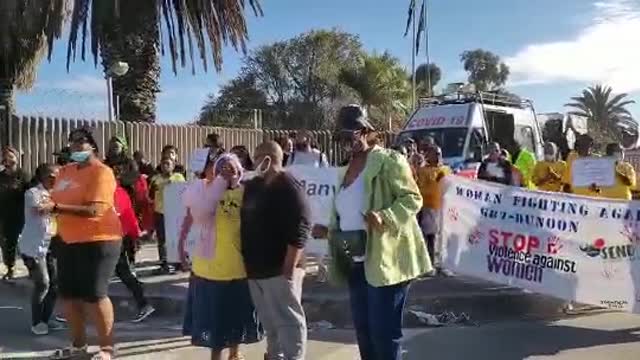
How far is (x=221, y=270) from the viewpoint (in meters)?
5.89

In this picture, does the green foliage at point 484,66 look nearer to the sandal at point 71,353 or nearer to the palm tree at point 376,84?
the palm tree at point 376,84

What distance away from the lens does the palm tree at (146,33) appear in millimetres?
16125

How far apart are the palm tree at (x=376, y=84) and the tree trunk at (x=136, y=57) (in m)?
21.9

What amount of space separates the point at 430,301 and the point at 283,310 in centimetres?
322

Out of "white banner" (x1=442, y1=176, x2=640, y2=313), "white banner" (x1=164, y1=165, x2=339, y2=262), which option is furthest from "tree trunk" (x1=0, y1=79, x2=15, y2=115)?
"white banner" (x1=442, y1=176, x2=640, y2=313)

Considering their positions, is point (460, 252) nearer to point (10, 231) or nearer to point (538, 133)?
point (10, 231)

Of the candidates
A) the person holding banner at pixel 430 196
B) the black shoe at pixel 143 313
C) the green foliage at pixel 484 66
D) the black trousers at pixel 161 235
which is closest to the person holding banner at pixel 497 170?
the person holding banner at pixel 430 196

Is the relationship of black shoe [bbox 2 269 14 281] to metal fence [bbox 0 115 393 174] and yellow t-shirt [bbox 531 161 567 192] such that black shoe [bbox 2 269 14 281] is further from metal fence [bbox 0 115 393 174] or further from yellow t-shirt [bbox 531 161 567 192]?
yellow t-shirt [bbox 531 161 567 192]

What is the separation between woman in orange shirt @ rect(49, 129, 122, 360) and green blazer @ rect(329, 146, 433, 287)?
7.38 feet

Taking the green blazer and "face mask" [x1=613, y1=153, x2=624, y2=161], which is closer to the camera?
the green blazer

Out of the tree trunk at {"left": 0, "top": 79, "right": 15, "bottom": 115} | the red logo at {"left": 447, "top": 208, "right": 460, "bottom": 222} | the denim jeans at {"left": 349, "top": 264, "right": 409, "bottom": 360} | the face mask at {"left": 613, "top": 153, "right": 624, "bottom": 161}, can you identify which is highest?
the tree trunk at {"left": 0, "top": 79, "right": 15, "bottom": 115}

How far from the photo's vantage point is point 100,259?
636cm

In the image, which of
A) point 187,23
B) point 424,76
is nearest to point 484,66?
point 424,76

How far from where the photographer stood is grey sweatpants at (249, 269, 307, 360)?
5.68m
